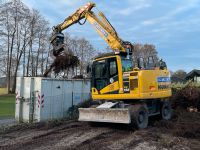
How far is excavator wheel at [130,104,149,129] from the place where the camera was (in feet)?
43.5

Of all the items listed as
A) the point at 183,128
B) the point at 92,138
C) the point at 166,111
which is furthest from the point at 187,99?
the point at 92,138

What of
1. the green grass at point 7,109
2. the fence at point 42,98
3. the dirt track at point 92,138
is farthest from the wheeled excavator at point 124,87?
the green grass at point 7,109

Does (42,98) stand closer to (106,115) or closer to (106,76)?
(106,76)

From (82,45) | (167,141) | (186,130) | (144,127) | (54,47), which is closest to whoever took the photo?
(167,141)

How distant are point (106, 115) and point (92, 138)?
2.07 meters

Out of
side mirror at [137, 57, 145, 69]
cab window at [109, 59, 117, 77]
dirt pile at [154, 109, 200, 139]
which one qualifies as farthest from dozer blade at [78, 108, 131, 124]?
side mirror at [137, 57, 145, 69]

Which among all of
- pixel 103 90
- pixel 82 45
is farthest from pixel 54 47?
pixel 82 45

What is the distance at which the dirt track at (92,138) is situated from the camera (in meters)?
10.5

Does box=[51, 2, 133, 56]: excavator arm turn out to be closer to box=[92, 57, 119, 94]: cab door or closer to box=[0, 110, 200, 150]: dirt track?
box=[92, 57, 119, 94]: cab door

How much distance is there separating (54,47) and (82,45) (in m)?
45.2

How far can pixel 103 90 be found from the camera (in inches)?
577

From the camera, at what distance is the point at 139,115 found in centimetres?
1372

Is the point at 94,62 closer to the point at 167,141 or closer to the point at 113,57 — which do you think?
the point at 113,57

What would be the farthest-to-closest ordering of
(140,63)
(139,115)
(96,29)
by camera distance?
(96,29) → (140,63) → (139,115)
